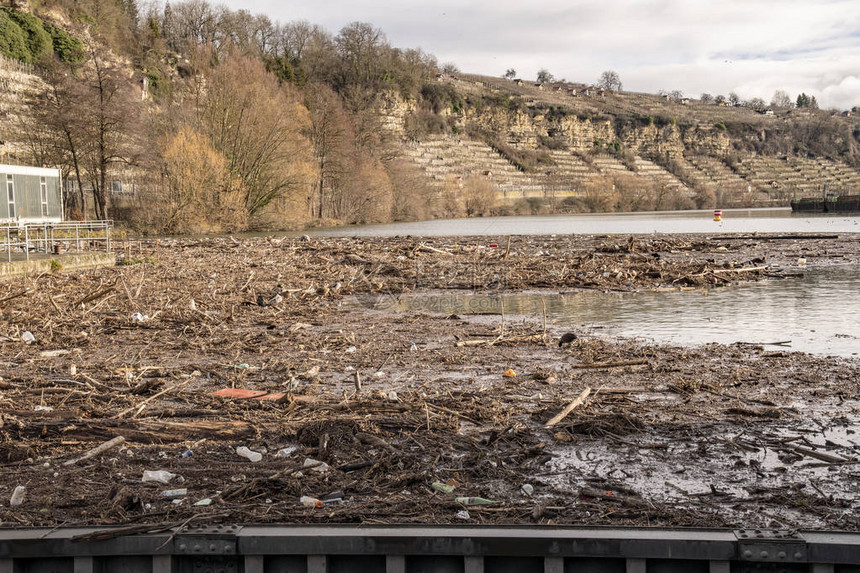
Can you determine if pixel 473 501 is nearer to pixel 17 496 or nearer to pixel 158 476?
pixel 158 476

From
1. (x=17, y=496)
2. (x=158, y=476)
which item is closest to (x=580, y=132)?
(x=158, y=476)

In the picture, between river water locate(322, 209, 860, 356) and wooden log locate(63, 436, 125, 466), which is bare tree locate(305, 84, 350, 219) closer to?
river water locate(322, 209, 860, 356)

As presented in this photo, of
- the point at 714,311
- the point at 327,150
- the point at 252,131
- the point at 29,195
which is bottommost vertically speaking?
the point at 714,311

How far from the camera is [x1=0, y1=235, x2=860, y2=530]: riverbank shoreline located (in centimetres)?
535

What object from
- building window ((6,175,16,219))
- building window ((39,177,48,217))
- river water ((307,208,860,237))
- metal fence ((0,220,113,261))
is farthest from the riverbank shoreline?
river water ((307,208,860,237))

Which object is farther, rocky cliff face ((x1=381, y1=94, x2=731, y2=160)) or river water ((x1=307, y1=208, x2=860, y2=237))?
rocky cliff face ((x1=381, y1=94, x2=731, y2=160))

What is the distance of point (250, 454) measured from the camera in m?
6.33

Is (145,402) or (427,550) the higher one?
(145,402)

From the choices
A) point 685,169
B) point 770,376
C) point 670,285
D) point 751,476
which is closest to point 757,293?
point 670,285

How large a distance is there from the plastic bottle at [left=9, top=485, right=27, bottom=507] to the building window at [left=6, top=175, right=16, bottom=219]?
83.0 ft

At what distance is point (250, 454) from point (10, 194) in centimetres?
2556

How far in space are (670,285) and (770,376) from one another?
10370 millimetres

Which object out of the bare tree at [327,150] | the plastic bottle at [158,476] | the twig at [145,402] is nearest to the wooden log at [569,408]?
the plastic bottle at [158,476]

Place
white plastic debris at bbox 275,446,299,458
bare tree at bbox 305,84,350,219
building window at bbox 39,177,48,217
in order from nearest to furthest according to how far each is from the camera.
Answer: white plastic debris at bbox 275,446,299,458, building window at bbox 39,177,48,217, bare tree at bbox 305,84,350,219
